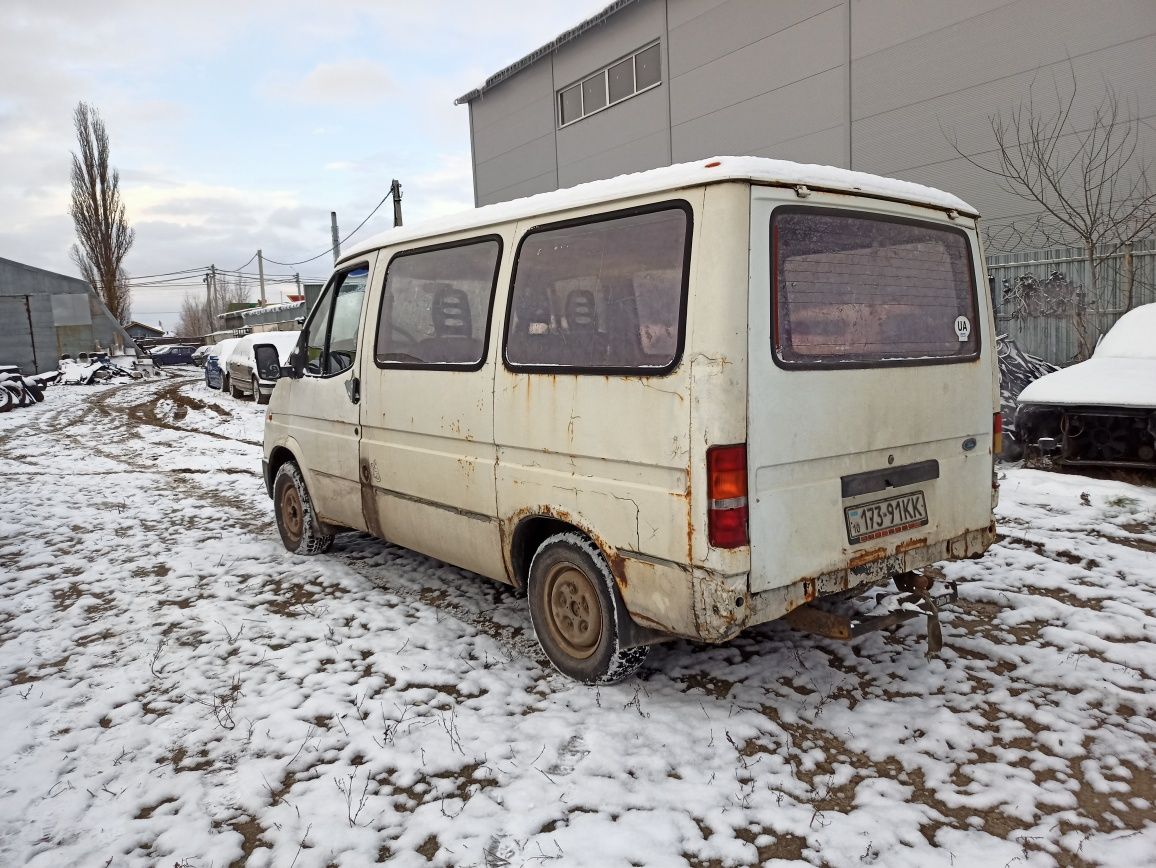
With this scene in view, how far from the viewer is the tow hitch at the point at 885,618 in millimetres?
3193

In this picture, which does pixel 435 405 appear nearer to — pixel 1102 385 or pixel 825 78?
pixel 1102 385

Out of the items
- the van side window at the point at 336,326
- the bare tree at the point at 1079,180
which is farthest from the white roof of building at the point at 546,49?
the van side window at the point at 336,326

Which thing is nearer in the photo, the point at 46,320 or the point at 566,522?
the point at 566,522

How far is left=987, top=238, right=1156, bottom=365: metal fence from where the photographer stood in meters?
10.8

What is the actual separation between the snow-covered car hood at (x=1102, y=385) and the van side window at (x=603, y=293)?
5.43 m

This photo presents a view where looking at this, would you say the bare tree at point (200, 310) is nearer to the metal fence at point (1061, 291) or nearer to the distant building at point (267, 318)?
the distant building at point (267, 318)

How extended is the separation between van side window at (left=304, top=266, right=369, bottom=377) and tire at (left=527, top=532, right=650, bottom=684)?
6.78 feet

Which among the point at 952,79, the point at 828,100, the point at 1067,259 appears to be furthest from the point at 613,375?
the point at 828,100

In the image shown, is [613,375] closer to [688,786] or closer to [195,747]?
[688,786]

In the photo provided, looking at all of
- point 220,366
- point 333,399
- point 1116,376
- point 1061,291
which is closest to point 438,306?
point 333,399

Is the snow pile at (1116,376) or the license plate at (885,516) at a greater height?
the snow pile at (1116,376)

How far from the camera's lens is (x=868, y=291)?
330 cm

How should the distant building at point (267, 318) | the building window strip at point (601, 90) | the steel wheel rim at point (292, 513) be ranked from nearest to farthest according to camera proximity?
the steel wheel rim at point (292, 513) < the building window strip at point (601, 90) < the distant building at point (267, 318)

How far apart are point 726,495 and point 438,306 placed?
6.93 ft
